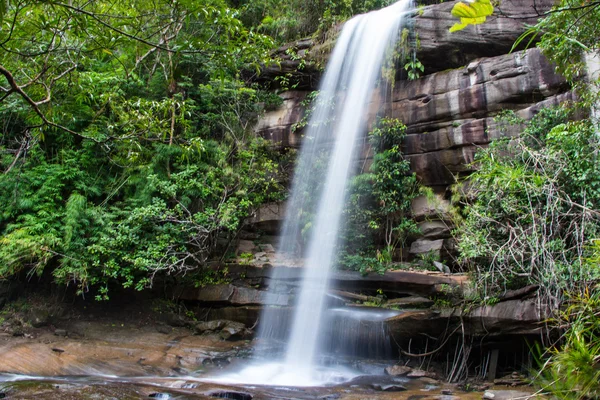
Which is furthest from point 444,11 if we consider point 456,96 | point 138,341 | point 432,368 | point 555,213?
point 138,341

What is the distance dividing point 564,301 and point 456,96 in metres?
5.86

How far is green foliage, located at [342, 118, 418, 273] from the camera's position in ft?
32.8

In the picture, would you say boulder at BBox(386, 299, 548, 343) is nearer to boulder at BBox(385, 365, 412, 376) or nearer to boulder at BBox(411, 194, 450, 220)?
boulder at BBox(385, 365, 412, 376)

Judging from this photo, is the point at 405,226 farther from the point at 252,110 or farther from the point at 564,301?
the point at 252,110

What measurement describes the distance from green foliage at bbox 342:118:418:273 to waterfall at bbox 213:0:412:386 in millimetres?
422

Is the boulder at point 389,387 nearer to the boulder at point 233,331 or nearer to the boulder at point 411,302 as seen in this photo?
the boulder at point 411,302

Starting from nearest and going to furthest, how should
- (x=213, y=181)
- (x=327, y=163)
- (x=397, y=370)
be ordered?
(x=397, y=370) → (x=213, y=181) → (x=327, y=163)

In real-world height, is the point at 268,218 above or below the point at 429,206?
below

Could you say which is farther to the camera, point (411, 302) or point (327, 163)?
point (327, 163)

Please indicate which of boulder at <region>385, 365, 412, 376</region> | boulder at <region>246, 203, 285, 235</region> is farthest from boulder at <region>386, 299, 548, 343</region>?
boulder at <region>246, 203, 285, 235</region>

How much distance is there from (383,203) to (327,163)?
72.0 inches

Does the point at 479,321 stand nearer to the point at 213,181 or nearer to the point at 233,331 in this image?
the point at 233,331

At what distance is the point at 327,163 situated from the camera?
11016mm

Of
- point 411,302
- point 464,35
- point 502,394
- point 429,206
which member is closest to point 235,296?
point 411,302
